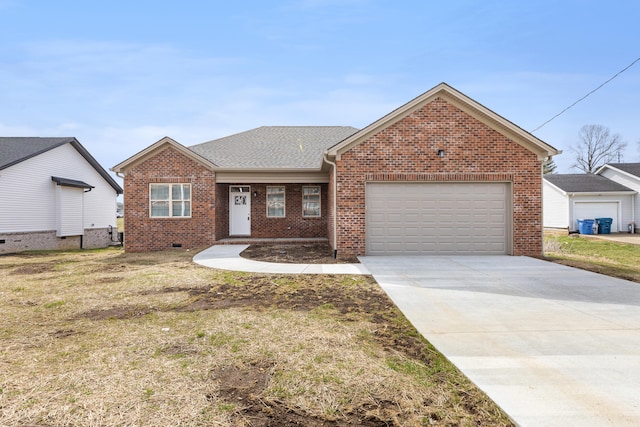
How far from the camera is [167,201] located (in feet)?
46.4

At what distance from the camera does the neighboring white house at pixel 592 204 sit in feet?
73.9

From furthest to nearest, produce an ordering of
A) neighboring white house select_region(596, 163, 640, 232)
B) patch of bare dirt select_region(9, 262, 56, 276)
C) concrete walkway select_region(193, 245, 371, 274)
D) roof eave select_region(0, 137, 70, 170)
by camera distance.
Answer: neighboring white house select_region(596, 163, 640, 232) → roof eave select_region(0, 137, 70, 170) → patch of bare dirt select_region(9, 262, 56, 276) → concrete walkway select_region(193, 245, 371, 274)

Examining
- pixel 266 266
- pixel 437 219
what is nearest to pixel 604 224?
pixel 437 219

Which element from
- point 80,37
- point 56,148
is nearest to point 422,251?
point 80,37

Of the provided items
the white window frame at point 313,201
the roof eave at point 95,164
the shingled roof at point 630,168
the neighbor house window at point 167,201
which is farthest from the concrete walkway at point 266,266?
the shingled roof at point 630,168

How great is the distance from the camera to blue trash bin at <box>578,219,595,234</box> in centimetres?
2177

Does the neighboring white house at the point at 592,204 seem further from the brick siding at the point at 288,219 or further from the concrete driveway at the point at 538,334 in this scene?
the brick siding at the point at 288,219

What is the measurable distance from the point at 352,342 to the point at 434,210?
813 centimetres

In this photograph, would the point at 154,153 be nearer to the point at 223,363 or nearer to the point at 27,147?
the point at 27,147

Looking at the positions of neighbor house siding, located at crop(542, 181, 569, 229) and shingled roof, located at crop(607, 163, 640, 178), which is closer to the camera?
neighbor house siding, located at crop(542, 181, 569, 229)

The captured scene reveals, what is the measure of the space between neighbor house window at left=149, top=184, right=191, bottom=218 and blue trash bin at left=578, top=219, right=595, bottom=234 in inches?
996

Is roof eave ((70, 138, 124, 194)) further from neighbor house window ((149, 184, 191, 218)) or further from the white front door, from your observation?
the white front door

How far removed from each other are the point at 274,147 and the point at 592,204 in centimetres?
2307

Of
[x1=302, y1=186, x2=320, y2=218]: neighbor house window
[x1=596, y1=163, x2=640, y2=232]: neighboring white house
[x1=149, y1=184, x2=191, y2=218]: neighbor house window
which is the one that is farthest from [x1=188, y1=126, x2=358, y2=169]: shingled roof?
[x1=596, y1=163, x2=640, y2=232]: neighboring white house
